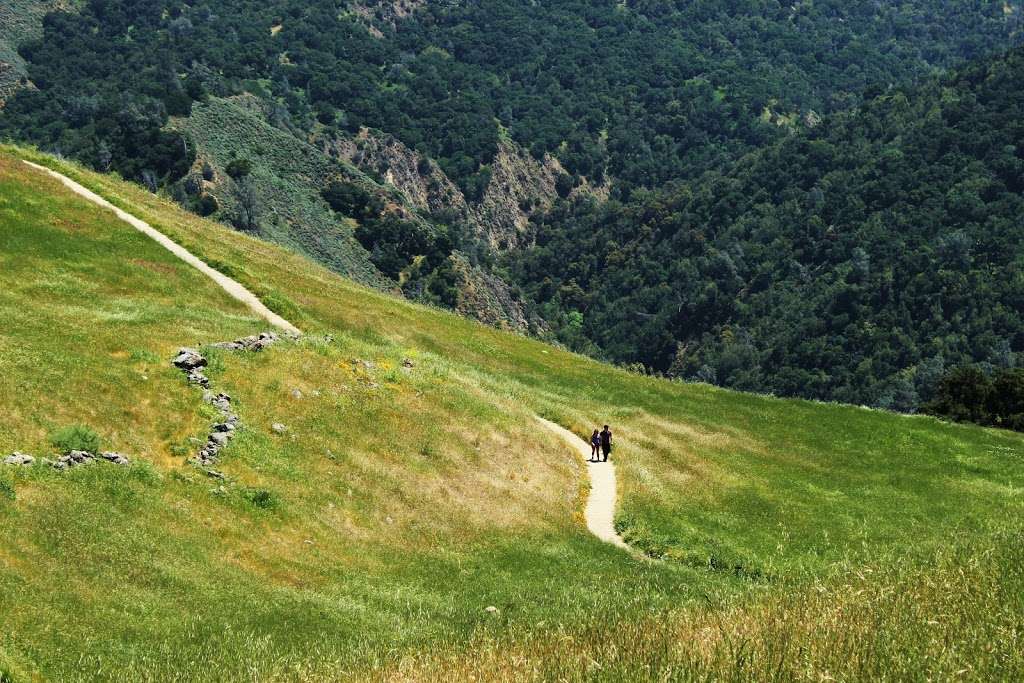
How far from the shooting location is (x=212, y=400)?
38.0 m

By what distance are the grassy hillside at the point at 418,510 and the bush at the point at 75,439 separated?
0.55 meters

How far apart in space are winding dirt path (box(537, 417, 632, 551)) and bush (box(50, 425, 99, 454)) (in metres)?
20.1

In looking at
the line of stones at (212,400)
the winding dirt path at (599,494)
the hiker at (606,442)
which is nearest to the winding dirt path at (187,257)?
the line of stones at (212,400)

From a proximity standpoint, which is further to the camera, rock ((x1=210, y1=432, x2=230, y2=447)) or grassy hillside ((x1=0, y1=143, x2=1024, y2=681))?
rock ((x1=210, y1=432, x2=230, y2=447))

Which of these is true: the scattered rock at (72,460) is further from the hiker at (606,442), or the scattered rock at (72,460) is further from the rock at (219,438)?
the hiker at (606,442)

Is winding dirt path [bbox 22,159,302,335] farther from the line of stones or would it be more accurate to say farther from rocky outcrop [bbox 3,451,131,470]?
rocky outcrop [bbox 3,451,131,470]

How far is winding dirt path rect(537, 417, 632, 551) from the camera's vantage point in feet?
142

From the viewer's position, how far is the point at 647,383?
3036 inches

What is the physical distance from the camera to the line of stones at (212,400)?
3412 centimetres

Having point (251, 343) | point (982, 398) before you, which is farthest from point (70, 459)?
point (982, 398)

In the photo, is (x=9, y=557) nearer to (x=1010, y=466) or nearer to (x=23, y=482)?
(x=23, y=482)

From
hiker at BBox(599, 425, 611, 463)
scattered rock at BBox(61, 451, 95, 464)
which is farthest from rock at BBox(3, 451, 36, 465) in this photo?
hiker at BBox(599, 425, 611, 463)

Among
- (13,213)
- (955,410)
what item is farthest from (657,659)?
(955,410)

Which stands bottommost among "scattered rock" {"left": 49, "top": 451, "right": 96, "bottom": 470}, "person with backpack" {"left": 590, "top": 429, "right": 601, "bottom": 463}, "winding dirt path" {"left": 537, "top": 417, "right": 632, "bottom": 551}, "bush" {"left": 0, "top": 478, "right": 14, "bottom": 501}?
"winding dirt path" {"left": 537, "top": 417, "right": 632, "bottom": 551}
